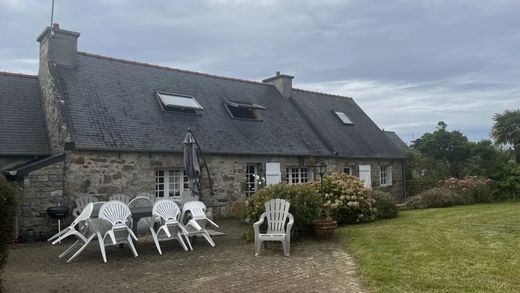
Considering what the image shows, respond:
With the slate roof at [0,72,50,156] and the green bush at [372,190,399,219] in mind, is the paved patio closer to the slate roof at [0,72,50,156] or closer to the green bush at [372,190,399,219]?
the slate roof at [0,72,50,156]

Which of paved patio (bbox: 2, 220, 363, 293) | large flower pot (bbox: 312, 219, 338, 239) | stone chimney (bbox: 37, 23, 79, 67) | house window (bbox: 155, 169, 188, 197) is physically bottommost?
paved patio (bbox: 2, 220, 363, 293)

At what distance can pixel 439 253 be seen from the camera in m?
6.45

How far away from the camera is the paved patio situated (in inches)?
204

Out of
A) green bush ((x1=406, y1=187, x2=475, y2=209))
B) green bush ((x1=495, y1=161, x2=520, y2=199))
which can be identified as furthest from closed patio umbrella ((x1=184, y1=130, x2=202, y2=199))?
green bush ((x1=495, y1=161, x2=520, y2=199))

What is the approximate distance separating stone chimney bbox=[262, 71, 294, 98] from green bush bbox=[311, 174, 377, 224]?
25.8ft

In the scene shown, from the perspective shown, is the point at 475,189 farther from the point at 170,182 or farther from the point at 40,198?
the point at 40,198

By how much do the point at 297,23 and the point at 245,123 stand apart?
4.47 metres

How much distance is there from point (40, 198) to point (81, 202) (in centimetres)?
86

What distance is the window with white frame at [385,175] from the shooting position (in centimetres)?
1817

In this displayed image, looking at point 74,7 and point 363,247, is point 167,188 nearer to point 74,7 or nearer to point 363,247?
point 74,7

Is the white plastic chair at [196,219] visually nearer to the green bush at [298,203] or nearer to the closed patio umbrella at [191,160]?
the green bush at [298,203]

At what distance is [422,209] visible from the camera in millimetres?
13492

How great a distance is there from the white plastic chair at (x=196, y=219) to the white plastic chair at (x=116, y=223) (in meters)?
1.10

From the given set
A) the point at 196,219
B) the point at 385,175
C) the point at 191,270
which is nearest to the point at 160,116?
the point at 196,219
